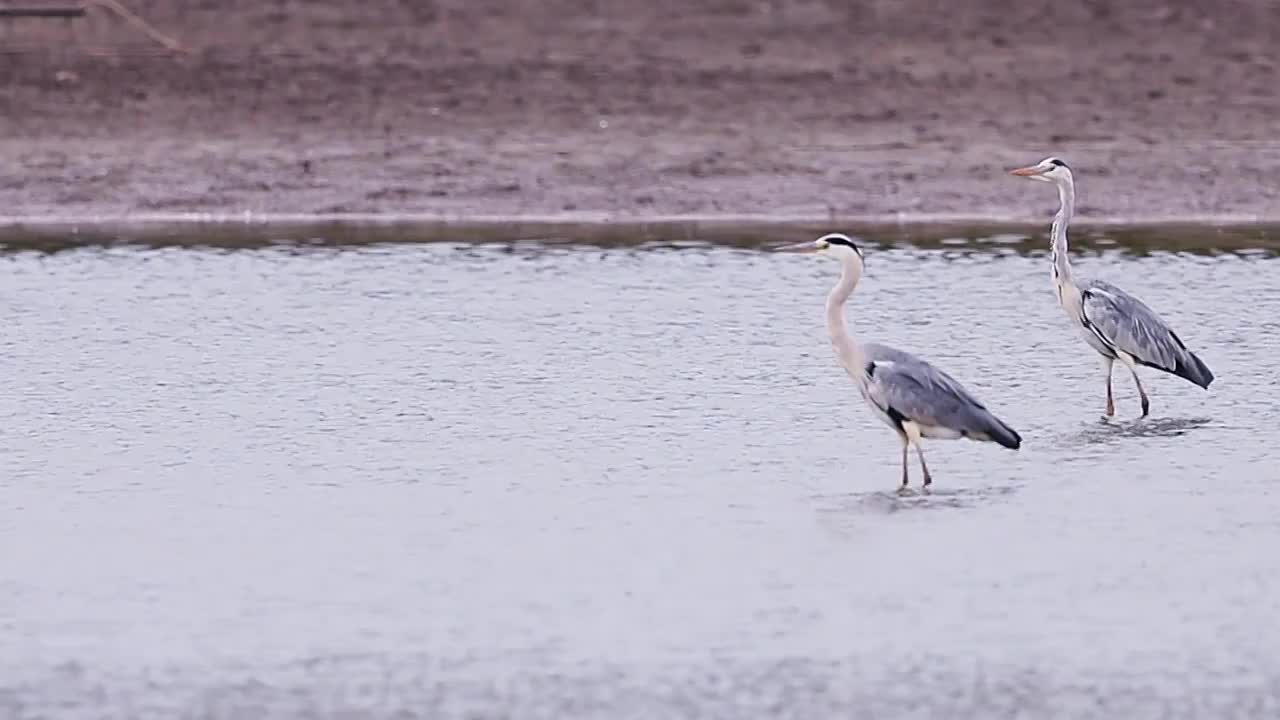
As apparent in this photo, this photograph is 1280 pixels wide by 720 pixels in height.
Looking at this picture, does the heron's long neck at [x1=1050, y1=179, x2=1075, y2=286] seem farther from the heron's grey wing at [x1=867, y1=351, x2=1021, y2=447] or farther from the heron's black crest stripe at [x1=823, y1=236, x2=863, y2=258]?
the heron's grey wing at [x1=867, y1=351, x2=1021, y2=447]

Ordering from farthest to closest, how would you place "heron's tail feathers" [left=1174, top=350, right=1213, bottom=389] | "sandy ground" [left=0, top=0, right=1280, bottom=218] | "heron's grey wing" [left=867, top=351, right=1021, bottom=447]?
"sandy ground" [left=0, top=0, right=1280, bottom=218], "heron's tail feathers" [left=1174, top=350, right=1213, bottom=389], "heron's grey wing" [left=867, top=351, right=1021, bottom=447]

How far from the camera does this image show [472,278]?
1467cm

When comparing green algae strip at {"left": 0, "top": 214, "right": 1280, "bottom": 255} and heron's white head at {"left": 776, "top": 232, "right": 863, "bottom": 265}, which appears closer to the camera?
heron's white head at {"left": 776, "top": 232, "right": 863, "bottom": 265}

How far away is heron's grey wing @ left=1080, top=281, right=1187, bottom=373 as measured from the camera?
11.0 meters

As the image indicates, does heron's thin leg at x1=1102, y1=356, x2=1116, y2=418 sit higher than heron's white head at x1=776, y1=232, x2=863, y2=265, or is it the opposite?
heron's white head at x1=776, y1=232, x2=863, y2=265

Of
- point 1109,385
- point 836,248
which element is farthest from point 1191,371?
point 836,248

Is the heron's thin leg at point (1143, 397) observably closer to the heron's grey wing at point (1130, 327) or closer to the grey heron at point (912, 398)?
the heron's grey wing at point (1130, 327)

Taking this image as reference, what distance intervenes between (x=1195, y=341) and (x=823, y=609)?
17.5 ft

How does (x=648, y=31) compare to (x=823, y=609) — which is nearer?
(x=823, y=609)

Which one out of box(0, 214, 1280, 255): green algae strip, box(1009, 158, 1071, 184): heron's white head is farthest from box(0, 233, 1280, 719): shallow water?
box(0, 214, 1280, 255): green algae strip

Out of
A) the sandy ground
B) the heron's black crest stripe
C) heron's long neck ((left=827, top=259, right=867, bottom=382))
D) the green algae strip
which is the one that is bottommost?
the green algae strip

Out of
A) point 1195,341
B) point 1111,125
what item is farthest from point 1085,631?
point 1111,125

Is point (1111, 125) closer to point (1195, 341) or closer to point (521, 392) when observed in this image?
point (1195, 341)

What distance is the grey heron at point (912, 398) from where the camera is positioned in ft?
31.0
